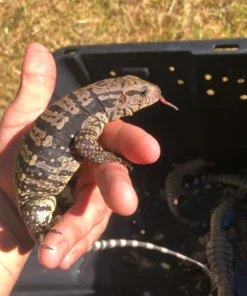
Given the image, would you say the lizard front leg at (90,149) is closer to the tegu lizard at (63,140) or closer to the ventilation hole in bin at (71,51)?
the tegu lizard at (63,140)

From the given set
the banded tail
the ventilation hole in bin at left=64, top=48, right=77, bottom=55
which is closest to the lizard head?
the ventilation hole in bin at left=64, top=48, right=77, bottom=55

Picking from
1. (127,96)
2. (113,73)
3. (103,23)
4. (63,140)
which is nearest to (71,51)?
(113,73)

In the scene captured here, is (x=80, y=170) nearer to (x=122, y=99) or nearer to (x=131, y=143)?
(x=122, y=99)

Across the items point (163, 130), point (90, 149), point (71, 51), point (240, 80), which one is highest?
point (71, 51)

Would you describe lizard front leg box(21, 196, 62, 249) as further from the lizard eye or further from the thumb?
the lizard eye

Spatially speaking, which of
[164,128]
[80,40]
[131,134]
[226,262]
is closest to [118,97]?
[131,134]

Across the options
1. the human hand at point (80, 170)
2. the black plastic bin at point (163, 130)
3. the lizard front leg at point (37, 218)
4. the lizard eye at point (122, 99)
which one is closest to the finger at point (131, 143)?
the human hand at point (80, 170)
